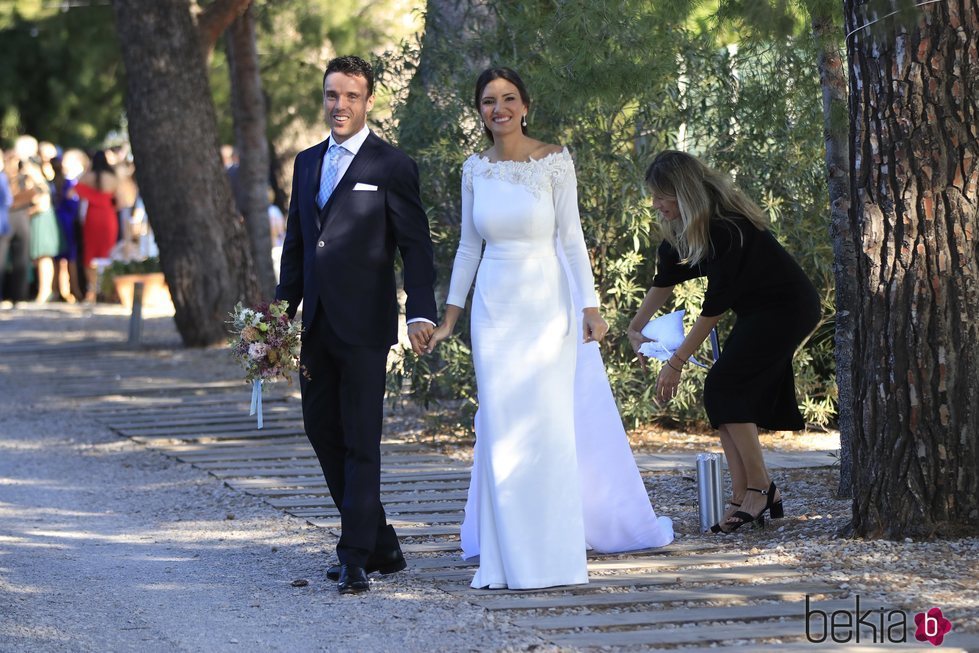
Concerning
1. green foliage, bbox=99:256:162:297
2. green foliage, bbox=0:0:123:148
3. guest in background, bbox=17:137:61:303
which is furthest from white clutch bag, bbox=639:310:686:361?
green foliage, bbox=0:0:123:148

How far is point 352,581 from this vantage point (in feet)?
19.4

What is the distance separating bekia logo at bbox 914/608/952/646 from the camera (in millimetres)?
4941

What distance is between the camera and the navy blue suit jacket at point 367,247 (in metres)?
5.96

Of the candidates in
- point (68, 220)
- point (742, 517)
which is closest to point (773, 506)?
point (742, 517)

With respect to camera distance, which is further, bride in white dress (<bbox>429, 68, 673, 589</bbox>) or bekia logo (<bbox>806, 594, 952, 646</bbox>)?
bride in white dress (<bbox>429, 68, 673, 589</bbox>)

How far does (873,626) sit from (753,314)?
201 cm

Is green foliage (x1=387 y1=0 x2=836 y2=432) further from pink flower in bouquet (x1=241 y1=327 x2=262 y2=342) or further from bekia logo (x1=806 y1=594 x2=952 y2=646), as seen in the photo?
bekia logo (x1=806 y1=594 x2=952 y2=646)

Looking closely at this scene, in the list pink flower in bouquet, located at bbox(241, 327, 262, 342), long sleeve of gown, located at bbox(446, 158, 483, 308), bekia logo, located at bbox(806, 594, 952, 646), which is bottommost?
bekia logo, located at bbox(806, 594, 952, 646)

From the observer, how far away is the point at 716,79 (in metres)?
9.34

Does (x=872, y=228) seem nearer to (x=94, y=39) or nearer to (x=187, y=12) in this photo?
(x=187, y=12)

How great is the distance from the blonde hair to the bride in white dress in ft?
2.74

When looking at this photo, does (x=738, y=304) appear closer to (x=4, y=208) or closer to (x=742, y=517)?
(x=742, y=517)

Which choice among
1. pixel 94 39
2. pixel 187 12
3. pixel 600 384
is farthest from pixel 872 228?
pixel 94 39

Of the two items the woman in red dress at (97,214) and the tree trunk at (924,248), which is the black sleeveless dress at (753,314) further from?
the woman in red dress at (97,214)
